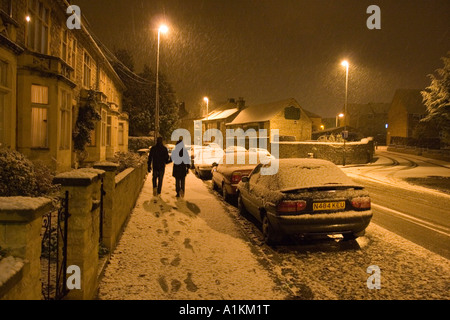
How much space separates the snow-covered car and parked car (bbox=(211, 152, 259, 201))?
3.76 m

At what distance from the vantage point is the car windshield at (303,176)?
6215 millimetres

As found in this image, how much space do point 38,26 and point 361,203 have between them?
12.4m

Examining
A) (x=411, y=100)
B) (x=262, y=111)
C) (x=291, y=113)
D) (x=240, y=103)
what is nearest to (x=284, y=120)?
(x=291, y=113)

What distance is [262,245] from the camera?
6.39m

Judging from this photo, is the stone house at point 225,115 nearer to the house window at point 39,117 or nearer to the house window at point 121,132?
the house window at point 121,132

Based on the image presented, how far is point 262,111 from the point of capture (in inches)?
1961

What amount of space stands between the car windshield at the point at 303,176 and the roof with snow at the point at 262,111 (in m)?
38.3

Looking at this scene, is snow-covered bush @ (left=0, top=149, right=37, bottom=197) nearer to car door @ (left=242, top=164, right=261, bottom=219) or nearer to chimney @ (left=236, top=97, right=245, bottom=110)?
car door @ (left=242, top=164, right=261, bottom=219)

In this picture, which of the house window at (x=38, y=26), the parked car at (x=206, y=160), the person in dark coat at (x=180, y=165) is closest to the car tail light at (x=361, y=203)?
the person in dark coat at (x=180, y=165)

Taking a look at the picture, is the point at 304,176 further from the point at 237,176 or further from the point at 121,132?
the point at 121,132

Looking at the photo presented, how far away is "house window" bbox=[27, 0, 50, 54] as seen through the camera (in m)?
11.8

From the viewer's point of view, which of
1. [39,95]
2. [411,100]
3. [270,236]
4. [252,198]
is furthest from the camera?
[411,100]

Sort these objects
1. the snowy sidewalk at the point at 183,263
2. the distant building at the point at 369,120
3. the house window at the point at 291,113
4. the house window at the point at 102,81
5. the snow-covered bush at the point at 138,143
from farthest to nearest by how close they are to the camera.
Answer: the distant building at the point at 369,120 → the house window at the point at 291,113 → the snow-covered bush at the point at 138,143 → the house window at the point at 102,81 → the snowy sidewalk at the point at 183,263

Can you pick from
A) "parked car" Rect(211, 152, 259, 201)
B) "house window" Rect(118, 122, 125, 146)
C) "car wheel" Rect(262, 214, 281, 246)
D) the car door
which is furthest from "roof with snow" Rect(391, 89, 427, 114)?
"car wheel" Rect(262, 214, 281, 246)
